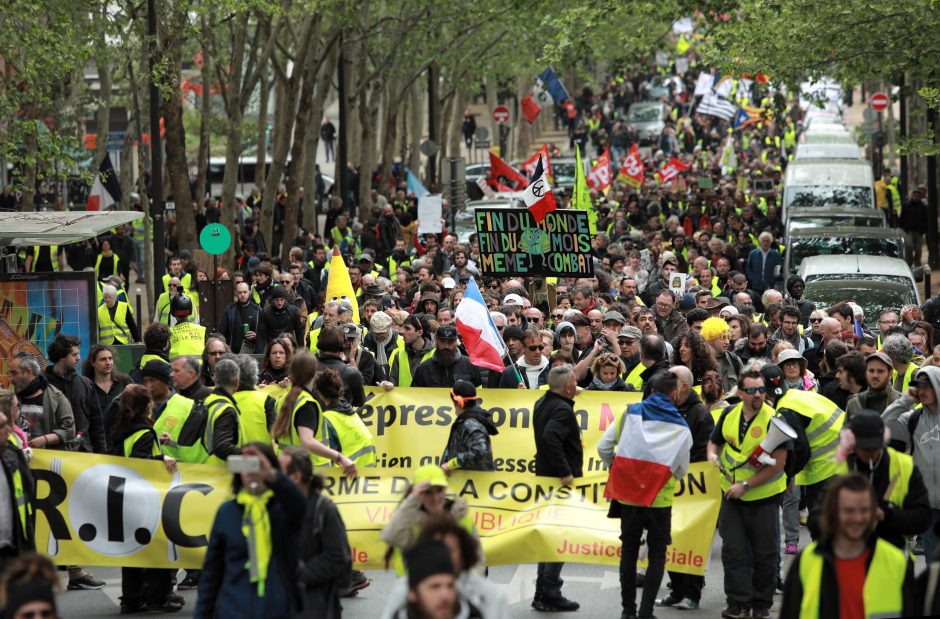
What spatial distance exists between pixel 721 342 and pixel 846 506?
6889 millimetres

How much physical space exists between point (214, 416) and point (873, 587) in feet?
16.5

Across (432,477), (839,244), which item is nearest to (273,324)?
(432,477)

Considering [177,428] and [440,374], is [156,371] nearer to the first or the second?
[177,428]

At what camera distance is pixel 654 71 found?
71.5 meters

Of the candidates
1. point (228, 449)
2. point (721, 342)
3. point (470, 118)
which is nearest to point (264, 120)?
point (470, 118)

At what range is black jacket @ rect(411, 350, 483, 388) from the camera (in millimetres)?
13609

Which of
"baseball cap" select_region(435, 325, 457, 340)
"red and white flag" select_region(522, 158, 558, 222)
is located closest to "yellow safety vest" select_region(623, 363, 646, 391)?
"baseball cap" select_region(435, 325, 457, 340)

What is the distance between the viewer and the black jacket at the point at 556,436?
10.9 m

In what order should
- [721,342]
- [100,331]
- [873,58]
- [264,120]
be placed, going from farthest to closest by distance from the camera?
[264,120], [873,58], [100,331], [721,342]

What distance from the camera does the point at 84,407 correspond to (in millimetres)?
12453

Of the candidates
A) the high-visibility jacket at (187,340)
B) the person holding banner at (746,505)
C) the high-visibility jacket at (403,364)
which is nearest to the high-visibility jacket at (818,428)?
the person holding banner at (746,505)

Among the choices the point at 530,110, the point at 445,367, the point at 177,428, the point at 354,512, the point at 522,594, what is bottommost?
the point at 522,594

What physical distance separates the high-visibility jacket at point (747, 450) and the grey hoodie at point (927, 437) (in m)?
0.77

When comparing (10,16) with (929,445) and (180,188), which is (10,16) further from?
(929,445)
